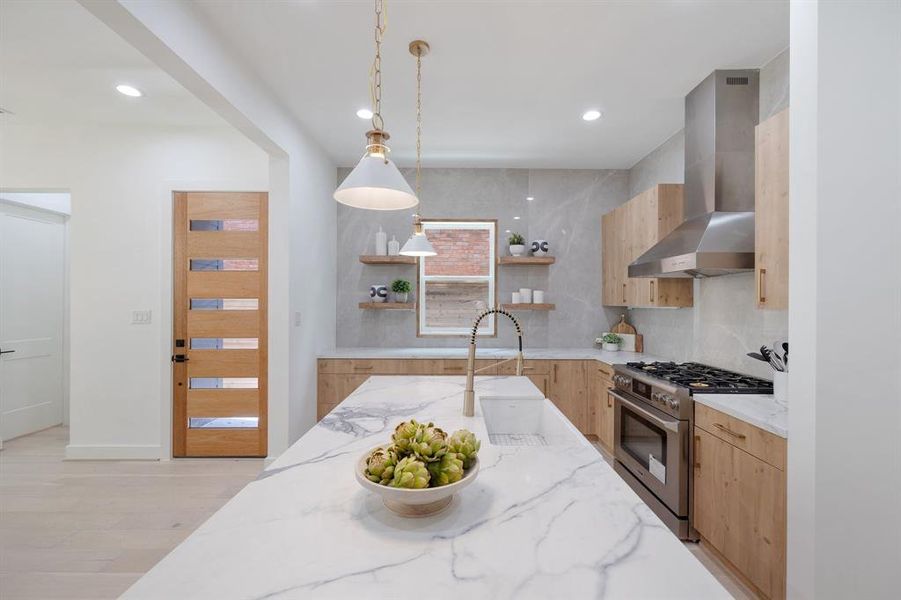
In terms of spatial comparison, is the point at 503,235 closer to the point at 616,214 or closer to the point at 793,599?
the point at 616,214

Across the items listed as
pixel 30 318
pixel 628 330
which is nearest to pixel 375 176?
pixel 628 330

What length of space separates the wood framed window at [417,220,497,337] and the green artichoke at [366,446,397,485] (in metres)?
3.60

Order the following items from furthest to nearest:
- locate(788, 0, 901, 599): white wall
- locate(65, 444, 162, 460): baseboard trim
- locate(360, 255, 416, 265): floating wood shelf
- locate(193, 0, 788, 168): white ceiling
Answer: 1. locate(360, 255, 416, 265): floating wood shelf
2. locate(65, 444, 162, 460): baseboard trim
3. locate(193, 0, 788, 168): white ceiling
4. locate(788, 0, 901, 599): white wall

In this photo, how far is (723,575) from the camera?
207 centimetres

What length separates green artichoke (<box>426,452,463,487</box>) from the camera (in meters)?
0.91

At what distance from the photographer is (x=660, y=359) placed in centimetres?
366

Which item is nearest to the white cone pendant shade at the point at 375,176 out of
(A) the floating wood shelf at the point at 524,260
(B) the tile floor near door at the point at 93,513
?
(B) the tile floor near door at the point at 93,513

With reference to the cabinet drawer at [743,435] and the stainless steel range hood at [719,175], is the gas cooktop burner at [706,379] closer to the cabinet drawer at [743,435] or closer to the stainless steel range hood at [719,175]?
the cabinet drawer at [743,435]

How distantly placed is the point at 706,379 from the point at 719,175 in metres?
1.30

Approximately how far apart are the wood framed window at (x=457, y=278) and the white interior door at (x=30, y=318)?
13.0ft

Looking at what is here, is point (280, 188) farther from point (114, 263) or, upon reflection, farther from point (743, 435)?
point (743, 435)

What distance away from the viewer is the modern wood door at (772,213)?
1.95 metres

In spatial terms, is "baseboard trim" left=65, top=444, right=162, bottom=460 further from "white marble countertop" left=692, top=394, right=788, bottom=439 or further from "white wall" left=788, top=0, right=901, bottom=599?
"white wall" left=788, top=0, right=901, bottom=599

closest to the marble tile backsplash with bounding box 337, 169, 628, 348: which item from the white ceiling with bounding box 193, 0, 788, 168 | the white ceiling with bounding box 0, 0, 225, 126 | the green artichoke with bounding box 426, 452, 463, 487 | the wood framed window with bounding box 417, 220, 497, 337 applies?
the wood framed window with bounding box 417, 220, 497, 337
